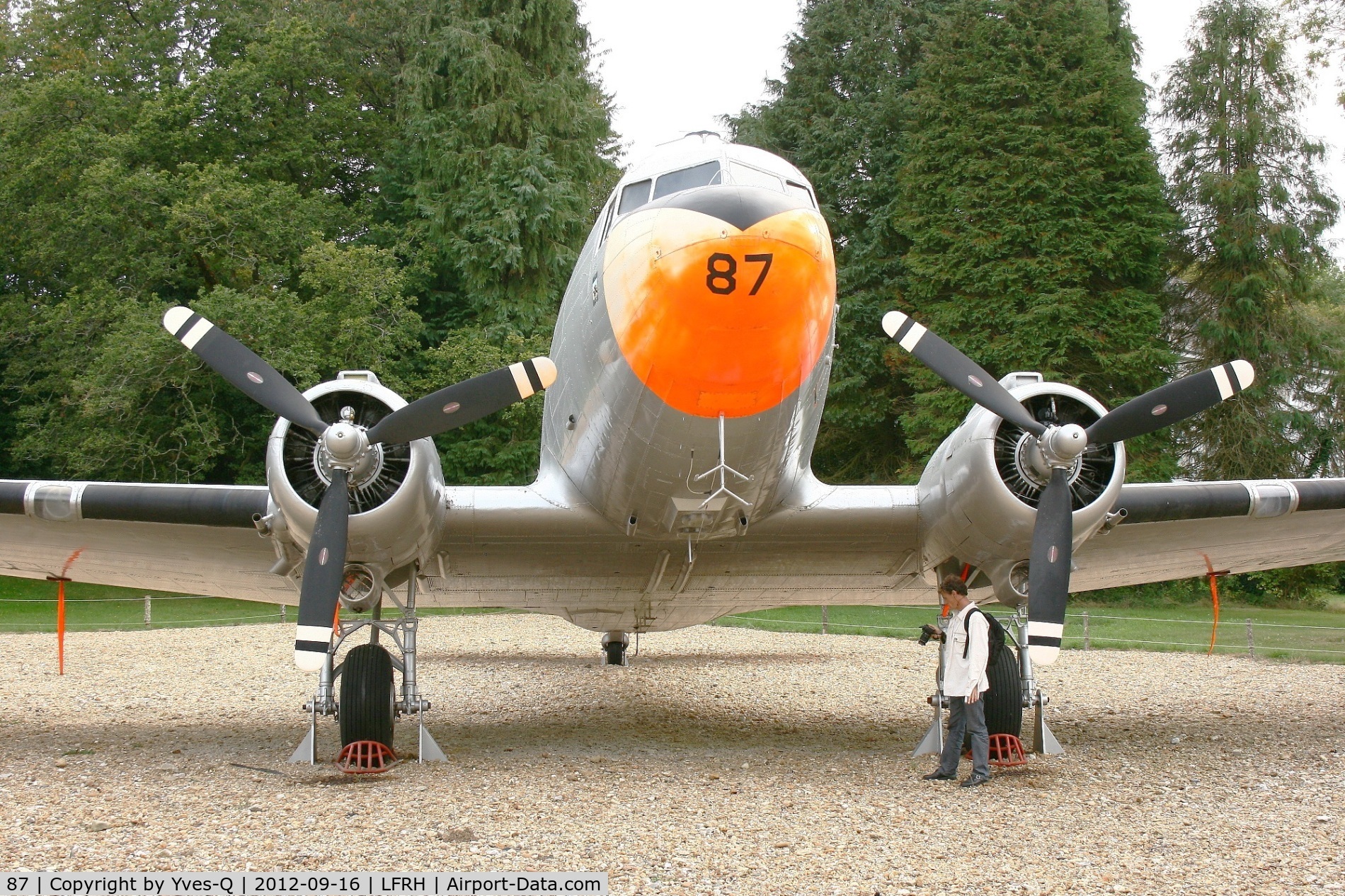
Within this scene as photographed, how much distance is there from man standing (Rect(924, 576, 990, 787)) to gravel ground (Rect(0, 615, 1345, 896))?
29 cm

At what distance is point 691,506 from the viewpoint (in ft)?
26.6

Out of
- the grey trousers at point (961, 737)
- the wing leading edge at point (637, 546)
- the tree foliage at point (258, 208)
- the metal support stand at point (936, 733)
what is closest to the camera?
the grey trousers at point (961, 737)

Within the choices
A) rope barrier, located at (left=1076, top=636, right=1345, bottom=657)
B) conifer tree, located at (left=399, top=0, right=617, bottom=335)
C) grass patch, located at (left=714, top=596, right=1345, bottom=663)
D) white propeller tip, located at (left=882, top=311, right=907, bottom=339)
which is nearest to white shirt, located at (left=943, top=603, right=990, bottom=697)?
white propeller tip, located at (left=882, top=311, right=907, bottom=339)

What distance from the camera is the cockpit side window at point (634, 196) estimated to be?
758 cm

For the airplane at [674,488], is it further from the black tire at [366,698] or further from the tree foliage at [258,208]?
the tree foliage at [258,208]

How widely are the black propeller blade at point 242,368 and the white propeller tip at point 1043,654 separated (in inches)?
220

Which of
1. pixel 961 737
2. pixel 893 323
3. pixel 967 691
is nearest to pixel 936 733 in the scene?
pixel 961 737

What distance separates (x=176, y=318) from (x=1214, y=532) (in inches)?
378

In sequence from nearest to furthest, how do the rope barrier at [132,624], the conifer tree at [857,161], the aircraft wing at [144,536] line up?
the aircraft wing at [144,536], the rope barrier at [132,624], the conifer tree at [857,161]

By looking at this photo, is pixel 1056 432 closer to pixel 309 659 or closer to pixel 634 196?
pixel 634 196

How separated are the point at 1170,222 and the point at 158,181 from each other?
1178 inches

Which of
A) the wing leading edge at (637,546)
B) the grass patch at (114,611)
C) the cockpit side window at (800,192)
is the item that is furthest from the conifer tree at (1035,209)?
the cockpit side window at (800,192)

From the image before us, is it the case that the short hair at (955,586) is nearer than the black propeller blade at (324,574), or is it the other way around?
the black propeller blade at (324,574)

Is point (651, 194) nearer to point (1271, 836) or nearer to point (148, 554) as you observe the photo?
point (1271, 836)
